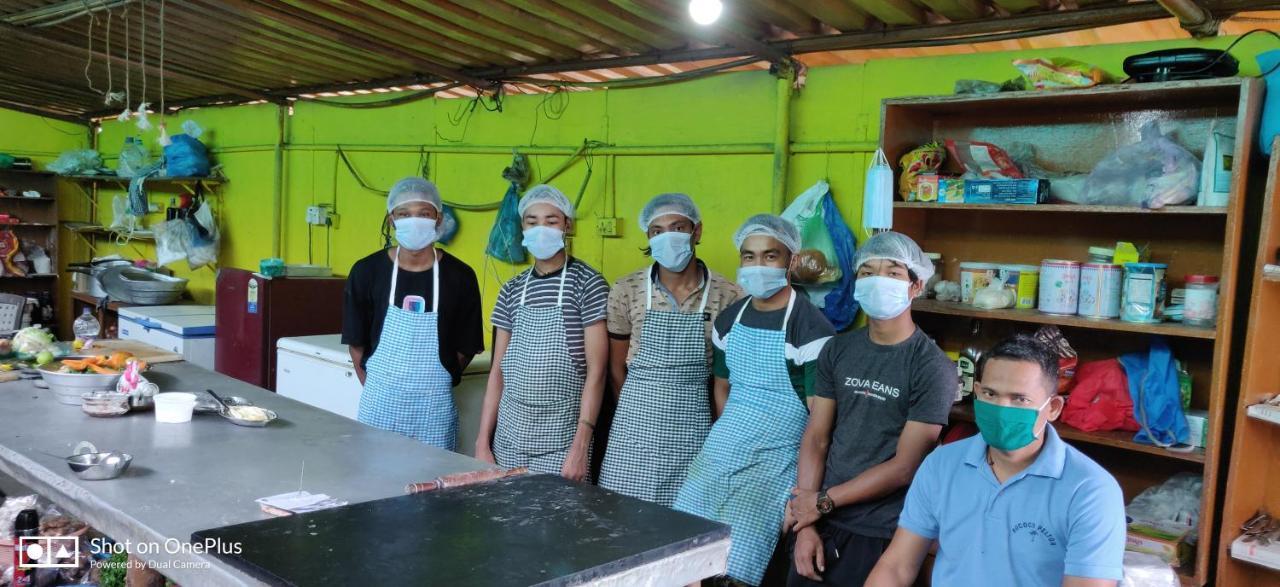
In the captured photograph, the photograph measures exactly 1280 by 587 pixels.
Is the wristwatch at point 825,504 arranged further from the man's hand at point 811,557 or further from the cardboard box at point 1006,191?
the cardboard box at point 1006,191

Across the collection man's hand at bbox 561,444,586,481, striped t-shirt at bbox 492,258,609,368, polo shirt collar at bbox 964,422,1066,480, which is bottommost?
man's hand at bbox 561,444,586,481

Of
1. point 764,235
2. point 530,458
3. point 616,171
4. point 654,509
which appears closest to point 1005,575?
point 654,509

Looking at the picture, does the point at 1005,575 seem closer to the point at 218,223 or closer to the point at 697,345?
the point at 697,345

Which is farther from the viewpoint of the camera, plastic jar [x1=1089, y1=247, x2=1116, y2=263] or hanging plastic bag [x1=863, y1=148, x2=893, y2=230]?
hanging plastic bag [x1=863, y1=148, x2=893, y2=230]

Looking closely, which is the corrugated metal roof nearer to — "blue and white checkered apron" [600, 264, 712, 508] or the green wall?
the green wall

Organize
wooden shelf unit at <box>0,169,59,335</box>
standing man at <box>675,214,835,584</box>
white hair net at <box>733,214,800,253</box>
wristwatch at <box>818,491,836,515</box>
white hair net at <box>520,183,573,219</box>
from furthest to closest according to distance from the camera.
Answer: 1. wooden shelf unit at <box>0,169,59,335</box>
2. white hair net at <box>520,183,573,219</box>
3. white hair net at <box>733,214,800,253</box>
4. standing man at <box>675,214,835,584</box>
5. wristwatch at <box>818,491,836,515</box>

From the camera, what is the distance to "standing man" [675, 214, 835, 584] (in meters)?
2.72

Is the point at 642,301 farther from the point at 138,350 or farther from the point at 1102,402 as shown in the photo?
the point at 138,350

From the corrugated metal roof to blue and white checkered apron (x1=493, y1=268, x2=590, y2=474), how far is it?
1.40 meters

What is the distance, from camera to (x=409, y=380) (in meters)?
3.15

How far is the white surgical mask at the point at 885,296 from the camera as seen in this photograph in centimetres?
250

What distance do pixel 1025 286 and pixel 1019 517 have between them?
53.3 inches

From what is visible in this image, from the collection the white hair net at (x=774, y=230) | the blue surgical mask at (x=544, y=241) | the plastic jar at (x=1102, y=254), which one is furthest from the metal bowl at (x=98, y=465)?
the plastic jar at (x=1102, y=254)

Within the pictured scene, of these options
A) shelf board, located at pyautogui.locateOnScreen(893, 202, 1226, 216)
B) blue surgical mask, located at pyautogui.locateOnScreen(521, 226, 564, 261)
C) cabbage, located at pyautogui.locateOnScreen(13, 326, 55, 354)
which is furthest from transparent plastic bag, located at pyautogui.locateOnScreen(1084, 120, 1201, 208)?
cabbage, located at pyautogui.locateOnScreen(13, 326, 55, 354)
